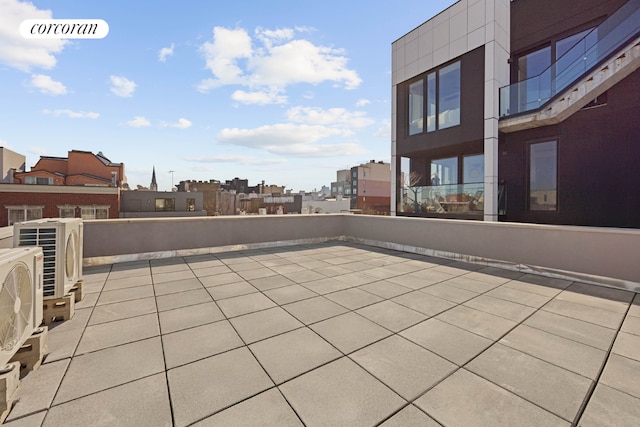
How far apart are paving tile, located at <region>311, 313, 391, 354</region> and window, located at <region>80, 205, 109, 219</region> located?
33807mm

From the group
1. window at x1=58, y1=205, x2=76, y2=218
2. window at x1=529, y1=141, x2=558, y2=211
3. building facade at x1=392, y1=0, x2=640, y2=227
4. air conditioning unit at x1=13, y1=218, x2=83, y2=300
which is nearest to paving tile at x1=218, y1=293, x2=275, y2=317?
air conditioning unit at x1=13, y1=218, x2=83, y2=300

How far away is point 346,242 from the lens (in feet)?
35.4

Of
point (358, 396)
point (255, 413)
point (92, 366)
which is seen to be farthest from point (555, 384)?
point (92, 366)

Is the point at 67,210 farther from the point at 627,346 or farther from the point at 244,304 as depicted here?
the point at 627,346

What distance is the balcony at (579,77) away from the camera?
802 cm

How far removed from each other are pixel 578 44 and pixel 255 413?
13656 mm

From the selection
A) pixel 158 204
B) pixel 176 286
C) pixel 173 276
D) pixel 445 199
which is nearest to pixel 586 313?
pixel 176 286

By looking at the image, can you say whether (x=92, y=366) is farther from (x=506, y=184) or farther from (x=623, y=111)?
(x=623, y=111)

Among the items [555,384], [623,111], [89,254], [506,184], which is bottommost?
[555,384]

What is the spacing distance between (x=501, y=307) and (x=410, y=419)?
10.2 ft

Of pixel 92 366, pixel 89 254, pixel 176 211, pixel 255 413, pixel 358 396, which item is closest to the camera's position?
pixel 255 413

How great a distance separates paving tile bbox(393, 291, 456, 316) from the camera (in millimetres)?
4149

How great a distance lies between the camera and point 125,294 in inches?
188

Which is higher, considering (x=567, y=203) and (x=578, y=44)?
(x=578, y=44)
